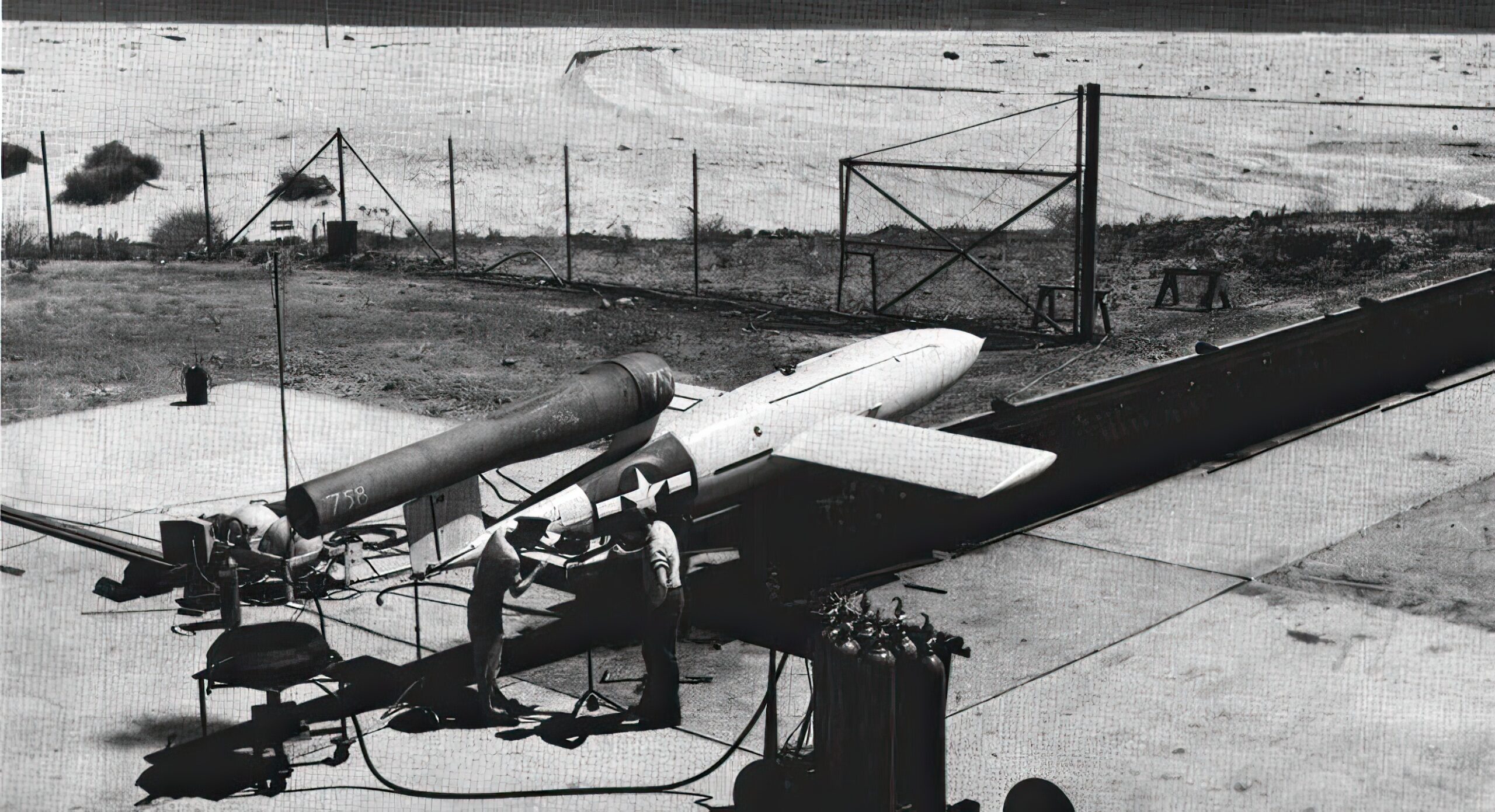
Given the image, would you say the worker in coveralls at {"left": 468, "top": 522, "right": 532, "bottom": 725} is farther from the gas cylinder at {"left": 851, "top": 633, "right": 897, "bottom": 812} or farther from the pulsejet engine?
the gas cylinder at {"left": 851, "top": 633, "right": 897, "bottom": 812}

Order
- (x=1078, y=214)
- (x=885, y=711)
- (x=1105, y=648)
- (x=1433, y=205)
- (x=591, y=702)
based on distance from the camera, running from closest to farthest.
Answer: (x=885, y=711) < (x=591, y=702) < (x=1105, y=648) < (x=1078, y=214) < (x=1433, y=205)

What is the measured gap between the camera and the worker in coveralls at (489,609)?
12.2 metres

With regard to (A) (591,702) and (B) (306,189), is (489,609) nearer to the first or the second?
(A) (591,702)

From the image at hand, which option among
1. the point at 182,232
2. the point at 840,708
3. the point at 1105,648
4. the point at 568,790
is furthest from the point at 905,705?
the point at 182,232

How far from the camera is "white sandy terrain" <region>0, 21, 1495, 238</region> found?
40.2 m

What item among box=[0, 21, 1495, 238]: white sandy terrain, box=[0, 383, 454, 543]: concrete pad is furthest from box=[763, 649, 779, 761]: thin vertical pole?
box=[0, 21, 1495, 238]: white sandy terrain

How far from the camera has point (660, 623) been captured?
12266mm

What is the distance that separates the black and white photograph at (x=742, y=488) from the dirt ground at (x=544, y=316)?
0.48ft

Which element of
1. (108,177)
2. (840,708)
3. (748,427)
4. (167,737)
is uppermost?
(108,177)

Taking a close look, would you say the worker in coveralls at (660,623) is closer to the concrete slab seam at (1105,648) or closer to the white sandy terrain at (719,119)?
the concrete slab seam at (1105,648)

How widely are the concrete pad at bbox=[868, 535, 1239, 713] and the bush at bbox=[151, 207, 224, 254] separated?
2277cm

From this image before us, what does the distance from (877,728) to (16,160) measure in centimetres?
3673

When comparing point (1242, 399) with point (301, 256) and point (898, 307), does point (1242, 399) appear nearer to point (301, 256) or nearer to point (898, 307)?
point (898, 307)

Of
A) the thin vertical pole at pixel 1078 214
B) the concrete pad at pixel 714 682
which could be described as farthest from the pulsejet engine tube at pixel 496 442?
the thin vertical pole at pixel 1078 214
